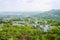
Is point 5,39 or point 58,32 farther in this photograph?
point 58,32

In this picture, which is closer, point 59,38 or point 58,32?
point 59,38

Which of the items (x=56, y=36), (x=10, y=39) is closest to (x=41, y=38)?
(x=56, y=36)

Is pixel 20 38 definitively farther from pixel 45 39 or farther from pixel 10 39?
pixel 45 39

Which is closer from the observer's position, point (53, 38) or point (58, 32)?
point (53, 38)

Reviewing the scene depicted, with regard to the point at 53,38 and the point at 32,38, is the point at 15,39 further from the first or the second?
the point at 53,38

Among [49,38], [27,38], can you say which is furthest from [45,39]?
[27,38]

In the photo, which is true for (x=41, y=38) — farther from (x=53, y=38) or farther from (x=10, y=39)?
(x=10, y=39)

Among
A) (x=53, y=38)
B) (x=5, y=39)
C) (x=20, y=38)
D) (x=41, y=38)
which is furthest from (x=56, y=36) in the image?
(x=5, y=39)
